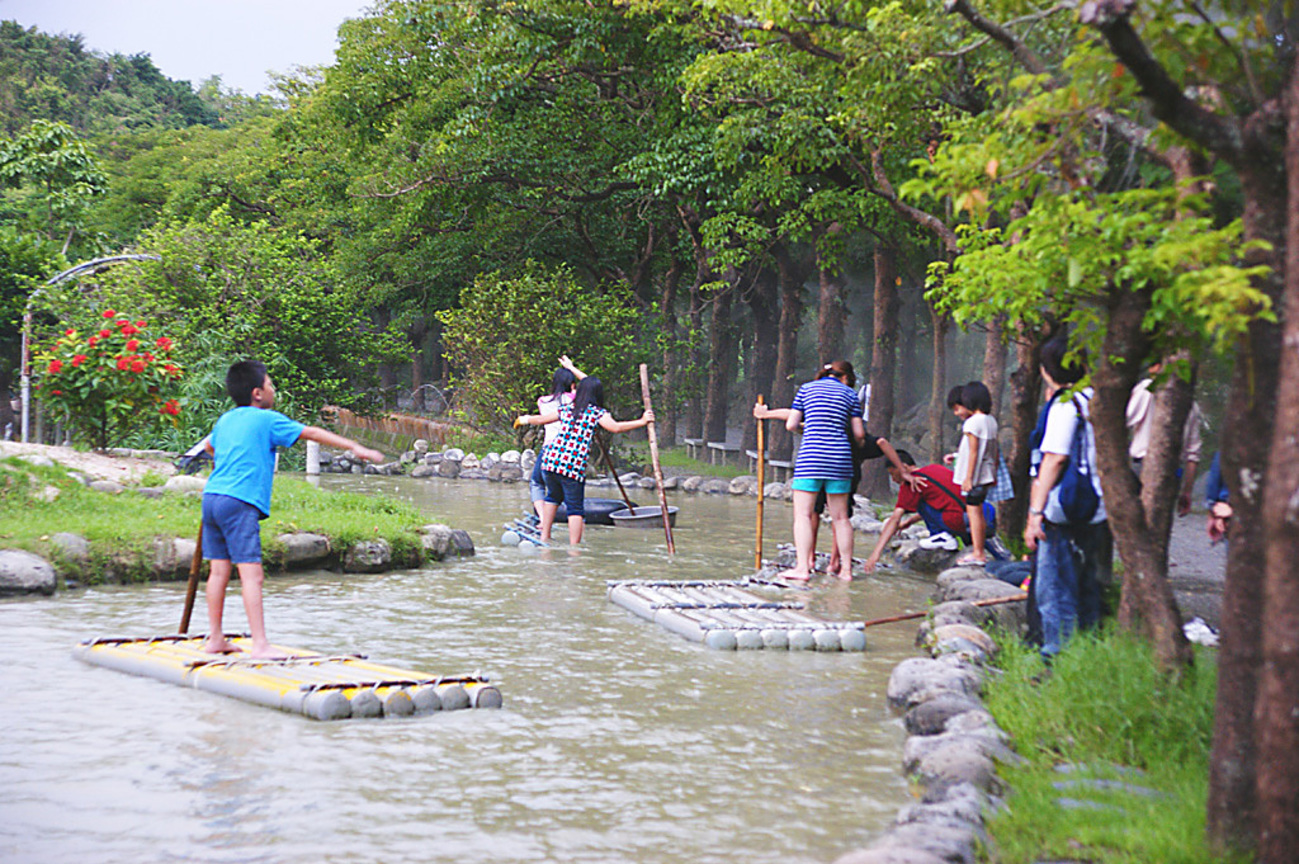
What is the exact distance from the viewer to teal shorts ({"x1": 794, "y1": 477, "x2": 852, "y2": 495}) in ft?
34.6

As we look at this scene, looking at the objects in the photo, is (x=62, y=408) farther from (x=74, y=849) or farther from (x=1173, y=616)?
(x=1173, y=616)

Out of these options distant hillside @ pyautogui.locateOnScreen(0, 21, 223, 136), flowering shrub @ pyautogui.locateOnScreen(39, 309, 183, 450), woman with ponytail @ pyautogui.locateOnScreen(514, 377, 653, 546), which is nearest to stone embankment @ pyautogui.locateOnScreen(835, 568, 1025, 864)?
woman with ponytail @ pyautogui.locateOnScreen(514, 377, 653, 546)

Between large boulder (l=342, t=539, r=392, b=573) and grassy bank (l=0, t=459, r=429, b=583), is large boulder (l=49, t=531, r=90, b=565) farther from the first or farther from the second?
large boulder (l=342, t=539, r=392, b=573)

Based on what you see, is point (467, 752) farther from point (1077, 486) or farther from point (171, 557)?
point (171, 557)

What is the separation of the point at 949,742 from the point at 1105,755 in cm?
63

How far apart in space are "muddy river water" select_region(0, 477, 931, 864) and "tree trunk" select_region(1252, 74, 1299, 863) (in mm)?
1571

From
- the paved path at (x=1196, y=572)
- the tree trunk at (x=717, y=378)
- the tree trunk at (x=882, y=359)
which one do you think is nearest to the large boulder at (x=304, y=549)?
the paved path at (x=1196, y=572)

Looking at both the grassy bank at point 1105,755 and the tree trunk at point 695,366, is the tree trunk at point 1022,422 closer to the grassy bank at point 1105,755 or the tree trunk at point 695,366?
the grassy bank at point 1105,755

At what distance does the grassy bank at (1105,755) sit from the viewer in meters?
3.79

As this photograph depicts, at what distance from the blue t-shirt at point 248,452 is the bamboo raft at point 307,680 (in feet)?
3.04

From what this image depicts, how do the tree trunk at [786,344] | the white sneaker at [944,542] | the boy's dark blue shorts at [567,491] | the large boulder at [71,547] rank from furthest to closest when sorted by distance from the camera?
the tree trunk at [786,344] < the boy's dark blue shorts at [567,491] < the white sneaker at [944,542] < the large boulder at [71,547]

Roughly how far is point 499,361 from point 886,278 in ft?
26.8

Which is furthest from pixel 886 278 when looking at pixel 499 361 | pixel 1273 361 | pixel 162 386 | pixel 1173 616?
pixel 1273 361

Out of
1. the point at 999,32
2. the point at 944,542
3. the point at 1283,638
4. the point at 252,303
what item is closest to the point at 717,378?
the point at 252,303
